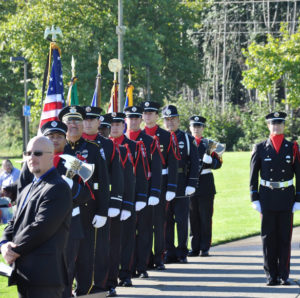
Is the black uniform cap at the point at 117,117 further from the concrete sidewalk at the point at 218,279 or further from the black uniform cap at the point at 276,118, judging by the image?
the concrete sidewalk at the point at 218,279

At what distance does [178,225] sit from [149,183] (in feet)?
3.60

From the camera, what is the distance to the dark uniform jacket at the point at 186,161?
11406mm

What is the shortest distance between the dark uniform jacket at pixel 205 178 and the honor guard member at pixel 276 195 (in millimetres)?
2838

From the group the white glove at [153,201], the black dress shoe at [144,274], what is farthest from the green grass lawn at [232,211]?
the white glove at [153,201]

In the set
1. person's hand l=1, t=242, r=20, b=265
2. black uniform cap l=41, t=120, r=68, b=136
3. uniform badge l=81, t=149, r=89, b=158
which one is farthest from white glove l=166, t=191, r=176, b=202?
person's hand l=1, t=242, r=20, b=265

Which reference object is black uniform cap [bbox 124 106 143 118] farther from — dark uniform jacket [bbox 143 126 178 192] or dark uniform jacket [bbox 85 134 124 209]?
dark uniform jacket [bbox 85 134 124 209]

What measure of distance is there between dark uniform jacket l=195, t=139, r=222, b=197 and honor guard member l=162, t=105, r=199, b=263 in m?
0.78

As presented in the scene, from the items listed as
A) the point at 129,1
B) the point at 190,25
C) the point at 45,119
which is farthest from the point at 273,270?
the point at 190,25

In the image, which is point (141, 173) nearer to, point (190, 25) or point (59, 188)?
point (59, 188)

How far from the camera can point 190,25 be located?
43656 millimetres

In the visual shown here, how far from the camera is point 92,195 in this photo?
765cm

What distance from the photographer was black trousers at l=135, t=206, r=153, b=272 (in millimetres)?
9984

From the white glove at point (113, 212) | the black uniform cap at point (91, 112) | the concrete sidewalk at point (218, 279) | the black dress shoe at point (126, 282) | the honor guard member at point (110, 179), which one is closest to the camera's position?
the honor guard member at point (110, 179)

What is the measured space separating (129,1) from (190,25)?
5.56 meters
